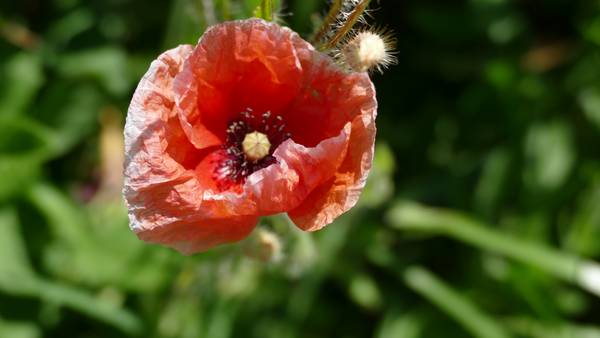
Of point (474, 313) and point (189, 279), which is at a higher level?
point (474, 313)

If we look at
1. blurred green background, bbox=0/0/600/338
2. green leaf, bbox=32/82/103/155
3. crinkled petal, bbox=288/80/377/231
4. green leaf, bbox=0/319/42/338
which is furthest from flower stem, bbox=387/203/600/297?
green leaf, bbox=0/319/42/338

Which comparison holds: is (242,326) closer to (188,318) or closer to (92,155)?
(188,318)

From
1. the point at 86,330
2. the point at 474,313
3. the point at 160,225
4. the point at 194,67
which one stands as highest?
the point at 194,67

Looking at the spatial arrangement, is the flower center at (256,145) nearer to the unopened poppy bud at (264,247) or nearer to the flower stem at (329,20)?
the unopened poppy bud at (264,247)

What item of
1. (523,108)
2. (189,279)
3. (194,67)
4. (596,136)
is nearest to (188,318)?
(189,279)

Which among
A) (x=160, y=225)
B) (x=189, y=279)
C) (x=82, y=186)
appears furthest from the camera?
(x=82, y=186)

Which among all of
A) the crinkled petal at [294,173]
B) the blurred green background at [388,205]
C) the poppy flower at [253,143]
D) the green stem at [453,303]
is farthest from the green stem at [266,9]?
the green stem at [453,303]

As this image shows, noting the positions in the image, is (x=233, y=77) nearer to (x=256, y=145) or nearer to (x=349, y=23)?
(x=256, y=145)
